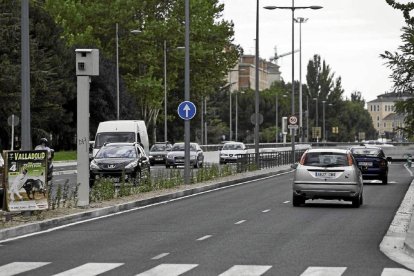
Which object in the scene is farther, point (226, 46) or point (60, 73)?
point (226, 46)

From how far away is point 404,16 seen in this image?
102 feet

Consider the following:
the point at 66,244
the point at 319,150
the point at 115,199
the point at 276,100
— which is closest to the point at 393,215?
the point at 319,150

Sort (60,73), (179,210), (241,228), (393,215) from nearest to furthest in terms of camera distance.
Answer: (241,228)
(393,215)
(179,210)
(60,73)

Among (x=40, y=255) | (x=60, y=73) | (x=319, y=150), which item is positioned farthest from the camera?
(x=60, y=73)

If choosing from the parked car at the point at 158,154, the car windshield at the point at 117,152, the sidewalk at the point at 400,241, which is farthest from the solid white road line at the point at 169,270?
the parked car at the point at 158,154

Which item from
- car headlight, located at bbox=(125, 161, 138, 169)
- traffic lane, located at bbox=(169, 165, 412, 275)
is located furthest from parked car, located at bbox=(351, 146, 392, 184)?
traffic lane, located at bbox=(169, 165, 412, 275)

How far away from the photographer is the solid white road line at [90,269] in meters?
12.7

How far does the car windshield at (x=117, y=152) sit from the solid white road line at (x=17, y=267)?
22553 mm

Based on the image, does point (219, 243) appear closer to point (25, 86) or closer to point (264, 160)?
point (25, 86)

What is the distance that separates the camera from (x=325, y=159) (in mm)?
26781

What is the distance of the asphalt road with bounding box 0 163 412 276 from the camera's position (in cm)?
1338

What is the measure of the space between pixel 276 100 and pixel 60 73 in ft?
320

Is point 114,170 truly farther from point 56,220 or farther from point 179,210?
point 56,220

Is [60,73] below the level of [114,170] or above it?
above
